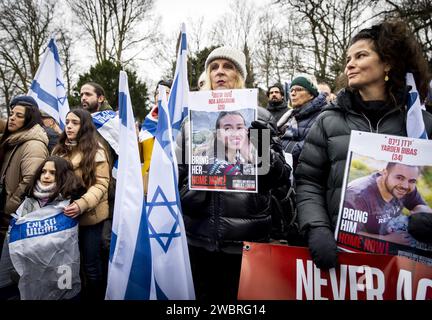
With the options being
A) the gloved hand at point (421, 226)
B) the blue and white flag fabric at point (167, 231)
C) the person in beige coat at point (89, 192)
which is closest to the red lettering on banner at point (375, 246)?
the gloved hand at point (421, 226)

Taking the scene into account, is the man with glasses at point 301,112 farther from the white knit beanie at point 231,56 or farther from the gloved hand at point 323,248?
the gloved hand at point 323,248

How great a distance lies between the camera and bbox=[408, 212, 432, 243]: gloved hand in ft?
4.31

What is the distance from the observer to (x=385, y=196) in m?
1.40

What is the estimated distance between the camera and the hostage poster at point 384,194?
137 cm

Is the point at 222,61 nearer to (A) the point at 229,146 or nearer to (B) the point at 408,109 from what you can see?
(A) the point at 229,146

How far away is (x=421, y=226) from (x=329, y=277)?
45 centimetres

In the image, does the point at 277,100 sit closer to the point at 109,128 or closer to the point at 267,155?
the point at 109,128

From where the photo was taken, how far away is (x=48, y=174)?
2387 millimetres

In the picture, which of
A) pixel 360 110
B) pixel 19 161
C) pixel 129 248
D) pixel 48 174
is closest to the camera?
pixel 360 110

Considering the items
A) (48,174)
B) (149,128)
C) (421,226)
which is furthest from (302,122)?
(48,174)

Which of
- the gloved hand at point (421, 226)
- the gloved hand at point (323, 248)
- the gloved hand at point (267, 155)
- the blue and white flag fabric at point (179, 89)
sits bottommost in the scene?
the gloved hand at point (323, 248)

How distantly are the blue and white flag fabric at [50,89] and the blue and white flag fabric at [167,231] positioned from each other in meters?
2.68
